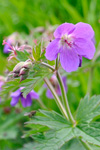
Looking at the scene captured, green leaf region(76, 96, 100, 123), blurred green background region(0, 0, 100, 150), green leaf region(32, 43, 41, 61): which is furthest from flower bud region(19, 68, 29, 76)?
blurred green background region(0, 0, 100, 150)

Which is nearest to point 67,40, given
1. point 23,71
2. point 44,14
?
point 23,71

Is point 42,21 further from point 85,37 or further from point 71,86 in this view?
point 85,37

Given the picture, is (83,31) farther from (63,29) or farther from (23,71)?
(23,71)

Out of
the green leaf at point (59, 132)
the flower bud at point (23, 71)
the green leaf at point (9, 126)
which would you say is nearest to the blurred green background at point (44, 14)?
the green leaf at point (9, 126)

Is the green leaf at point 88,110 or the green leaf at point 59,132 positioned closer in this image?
the green leaf at point 59,132

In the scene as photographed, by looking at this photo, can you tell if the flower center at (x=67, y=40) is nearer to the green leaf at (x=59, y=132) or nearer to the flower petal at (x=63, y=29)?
the flower petal at (x=63, y=29)

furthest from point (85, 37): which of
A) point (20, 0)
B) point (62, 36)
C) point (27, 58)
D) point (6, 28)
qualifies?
point (20, 0)
